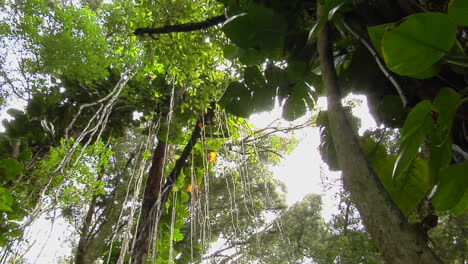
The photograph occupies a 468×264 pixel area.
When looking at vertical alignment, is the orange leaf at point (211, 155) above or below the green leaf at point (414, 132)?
above

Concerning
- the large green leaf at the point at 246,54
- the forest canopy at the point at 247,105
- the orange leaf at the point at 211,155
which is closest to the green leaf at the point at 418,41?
the forest canopy at the point at 247,105

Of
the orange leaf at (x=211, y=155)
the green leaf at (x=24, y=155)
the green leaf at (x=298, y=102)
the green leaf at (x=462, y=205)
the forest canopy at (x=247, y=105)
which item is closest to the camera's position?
the forest canopy at (x=247, y=105)

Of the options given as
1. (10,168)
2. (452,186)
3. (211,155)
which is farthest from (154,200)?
(452,186)

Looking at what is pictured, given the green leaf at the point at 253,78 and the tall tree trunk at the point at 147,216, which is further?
the tall tree trunk at the point at 147,216

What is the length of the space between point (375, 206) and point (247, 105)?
0.80 m

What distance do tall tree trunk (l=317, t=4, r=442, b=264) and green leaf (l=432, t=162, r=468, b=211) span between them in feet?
0.54

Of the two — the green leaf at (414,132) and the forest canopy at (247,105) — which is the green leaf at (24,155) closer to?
the forest canopy at (247,105)

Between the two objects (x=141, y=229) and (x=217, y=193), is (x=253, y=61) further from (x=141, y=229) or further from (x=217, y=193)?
(x=217, y=193)

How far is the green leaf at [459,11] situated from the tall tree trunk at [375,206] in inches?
6.3

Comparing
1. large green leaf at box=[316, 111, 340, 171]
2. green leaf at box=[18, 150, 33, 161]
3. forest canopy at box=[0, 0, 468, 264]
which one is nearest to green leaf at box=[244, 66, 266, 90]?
forest canopy at box=[0, 0, 468, 264]

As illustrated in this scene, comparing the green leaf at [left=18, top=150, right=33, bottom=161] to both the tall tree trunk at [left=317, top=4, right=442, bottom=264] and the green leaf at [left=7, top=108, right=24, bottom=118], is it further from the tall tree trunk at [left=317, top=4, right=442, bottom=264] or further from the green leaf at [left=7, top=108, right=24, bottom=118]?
the tall tree trunk at [left=317, top=4, right=442, bottom=264]

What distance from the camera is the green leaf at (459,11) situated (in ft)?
1.10

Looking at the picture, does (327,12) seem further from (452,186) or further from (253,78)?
(253,78)

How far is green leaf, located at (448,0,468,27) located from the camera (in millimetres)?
336
